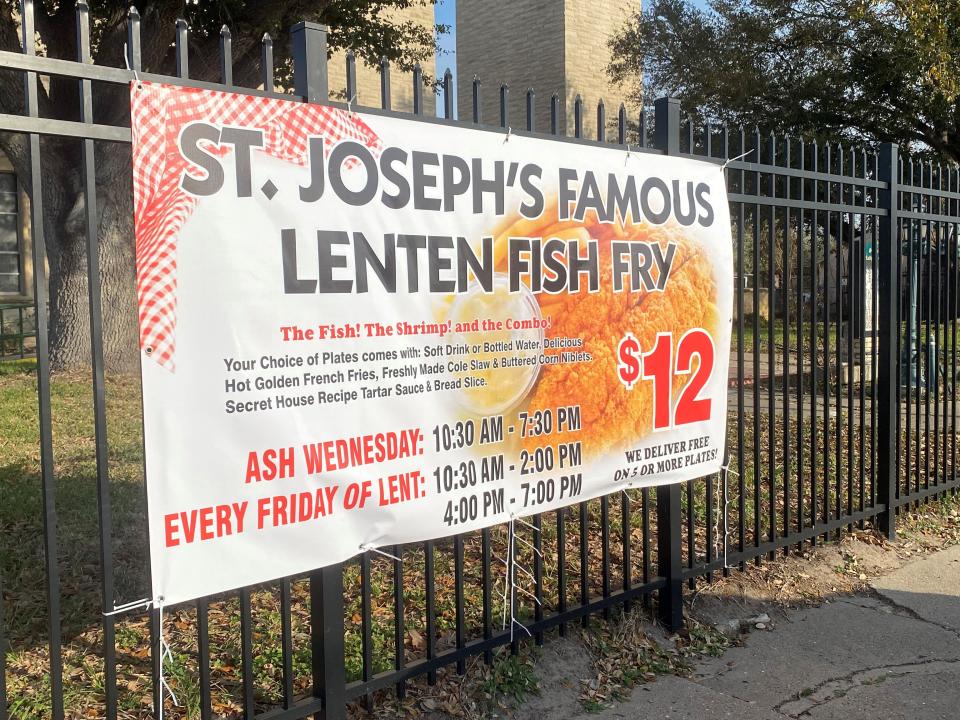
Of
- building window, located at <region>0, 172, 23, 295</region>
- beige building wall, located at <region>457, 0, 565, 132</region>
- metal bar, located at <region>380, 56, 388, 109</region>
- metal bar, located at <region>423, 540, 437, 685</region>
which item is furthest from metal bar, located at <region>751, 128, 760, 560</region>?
beige building wall, located at <region>457, 0, 565, 132</region>

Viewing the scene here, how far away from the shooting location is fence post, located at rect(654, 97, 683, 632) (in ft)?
14.2

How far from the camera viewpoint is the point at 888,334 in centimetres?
580

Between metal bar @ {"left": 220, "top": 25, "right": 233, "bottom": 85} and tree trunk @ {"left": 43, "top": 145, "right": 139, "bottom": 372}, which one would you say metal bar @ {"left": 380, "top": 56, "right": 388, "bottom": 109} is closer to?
metal bar @ {"left": 220, "top": 25, "right": 233, "bottom": 85}

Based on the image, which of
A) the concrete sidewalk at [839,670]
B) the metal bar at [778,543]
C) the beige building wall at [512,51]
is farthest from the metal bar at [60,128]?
the beige building wall at [512,51]

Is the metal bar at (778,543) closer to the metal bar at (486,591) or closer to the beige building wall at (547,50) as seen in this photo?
the metal bar at (486,591)

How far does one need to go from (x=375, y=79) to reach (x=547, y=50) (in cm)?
863

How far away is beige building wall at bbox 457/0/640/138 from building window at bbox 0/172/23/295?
13.3 m

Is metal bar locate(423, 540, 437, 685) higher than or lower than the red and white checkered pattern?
lower

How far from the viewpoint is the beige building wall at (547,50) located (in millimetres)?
26500

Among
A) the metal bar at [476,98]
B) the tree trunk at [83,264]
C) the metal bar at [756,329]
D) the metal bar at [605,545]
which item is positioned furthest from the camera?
the tree trunk at [83,264]

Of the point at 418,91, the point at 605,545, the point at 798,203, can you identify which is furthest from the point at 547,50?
the point at 418,91

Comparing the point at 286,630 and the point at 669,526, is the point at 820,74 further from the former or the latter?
the point at 286,630

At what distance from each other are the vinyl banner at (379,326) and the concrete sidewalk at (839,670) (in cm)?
94

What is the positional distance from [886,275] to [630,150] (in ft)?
8.81
